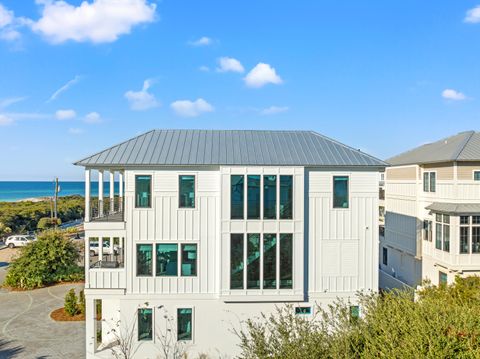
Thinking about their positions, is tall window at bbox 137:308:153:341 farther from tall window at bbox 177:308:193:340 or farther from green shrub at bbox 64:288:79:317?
green shrub at bbox 64:288:79:317

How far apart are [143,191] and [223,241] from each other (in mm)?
3420

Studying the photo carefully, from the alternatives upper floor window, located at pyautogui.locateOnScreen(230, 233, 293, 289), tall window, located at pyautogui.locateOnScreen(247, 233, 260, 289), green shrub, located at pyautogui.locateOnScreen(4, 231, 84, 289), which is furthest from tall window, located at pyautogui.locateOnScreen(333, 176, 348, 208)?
green shrub, located at pyautogui.locateOnScreen(4, 231, 84, 289)

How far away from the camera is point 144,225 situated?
44.5ft

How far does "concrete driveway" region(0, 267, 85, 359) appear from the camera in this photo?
14203mm

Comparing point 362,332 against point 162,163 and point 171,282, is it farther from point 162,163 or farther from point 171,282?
point 162,163

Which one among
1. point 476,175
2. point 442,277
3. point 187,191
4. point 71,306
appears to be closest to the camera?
point 187,191

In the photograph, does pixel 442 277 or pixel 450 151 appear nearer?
pixel 450 151

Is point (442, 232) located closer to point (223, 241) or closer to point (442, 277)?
point (442, 277)

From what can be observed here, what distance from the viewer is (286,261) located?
13438 millimetres

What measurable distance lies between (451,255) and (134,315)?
15.2 metres

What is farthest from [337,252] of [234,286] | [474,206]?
[474,206]

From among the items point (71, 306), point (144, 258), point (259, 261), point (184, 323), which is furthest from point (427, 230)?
point (71, 306)

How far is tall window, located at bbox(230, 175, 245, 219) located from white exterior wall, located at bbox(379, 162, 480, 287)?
1172 cm

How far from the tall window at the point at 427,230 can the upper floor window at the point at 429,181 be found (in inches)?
72.6
